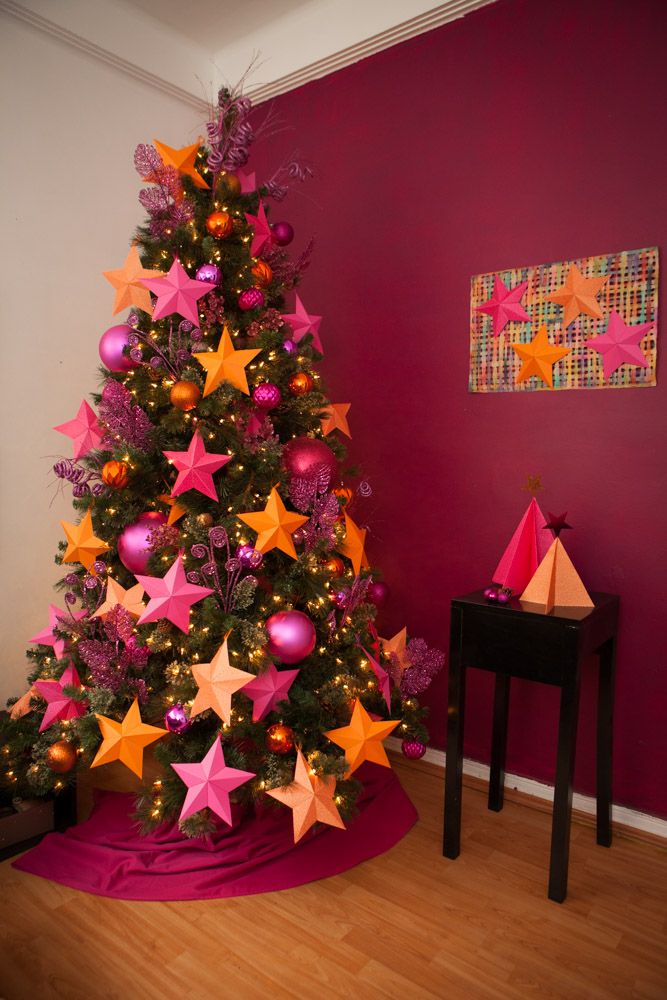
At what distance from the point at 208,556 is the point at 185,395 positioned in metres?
0.43

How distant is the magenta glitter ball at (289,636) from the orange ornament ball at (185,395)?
0.60 meters

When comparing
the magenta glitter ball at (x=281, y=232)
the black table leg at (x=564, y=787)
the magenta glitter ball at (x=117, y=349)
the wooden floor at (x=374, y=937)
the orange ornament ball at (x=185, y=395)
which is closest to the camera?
the wooden floor at (x=374, y=937)

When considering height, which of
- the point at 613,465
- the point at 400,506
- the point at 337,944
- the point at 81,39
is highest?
the point at 81,39

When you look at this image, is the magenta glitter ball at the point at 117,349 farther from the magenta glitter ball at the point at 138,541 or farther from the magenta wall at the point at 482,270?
the magenta wall at the point at 482,270

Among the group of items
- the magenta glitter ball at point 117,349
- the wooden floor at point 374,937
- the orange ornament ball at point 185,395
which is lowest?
the wooden floor at point 374,937

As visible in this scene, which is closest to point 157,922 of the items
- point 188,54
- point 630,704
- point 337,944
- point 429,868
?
point 337,944

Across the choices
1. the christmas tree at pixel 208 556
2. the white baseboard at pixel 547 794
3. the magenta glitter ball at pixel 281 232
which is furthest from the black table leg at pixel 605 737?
the magenta glitter ball at pixel 281 232

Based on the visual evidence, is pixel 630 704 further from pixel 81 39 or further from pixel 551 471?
pixel 81 39

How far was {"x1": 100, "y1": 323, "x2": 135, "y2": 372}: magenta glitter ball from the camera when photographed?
1.93m

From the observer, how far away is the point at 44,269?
247cm

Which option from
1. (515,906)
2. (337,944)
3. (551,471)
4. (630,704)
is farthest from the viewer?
(551,471)

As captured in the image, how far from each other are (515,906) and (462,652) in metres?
0.63

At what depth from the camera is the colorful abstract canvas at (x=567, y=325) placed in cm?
198

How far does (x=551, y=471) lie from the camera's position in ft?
7.17
